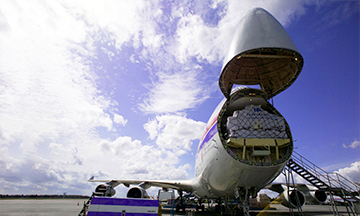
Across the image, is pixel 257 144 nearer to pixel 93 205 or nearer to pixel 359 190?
pixel 93 205

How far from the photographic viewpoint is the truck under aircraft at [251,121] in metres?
5.75

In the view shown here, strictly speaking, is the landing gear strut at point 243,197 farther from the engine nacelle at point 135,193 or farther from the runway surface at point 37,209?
the runway surface at point 37,209

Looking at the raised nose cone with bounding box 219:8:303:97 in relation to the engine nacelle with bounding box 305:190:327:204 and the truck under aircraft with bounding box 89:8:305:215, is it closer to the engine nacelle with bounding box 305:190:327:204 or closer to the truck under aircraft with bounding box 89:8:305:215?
the truck under aircraft with bounding box 89:8:305:215

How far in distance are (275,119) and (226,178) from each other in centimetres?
302

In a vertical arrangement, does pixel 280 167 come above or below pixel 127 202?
above

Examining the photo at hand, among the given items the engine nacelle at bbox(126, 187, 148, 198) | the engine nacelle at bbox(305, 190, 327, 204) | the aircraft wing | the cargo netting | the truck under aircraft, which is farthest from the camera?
the aircraft wing

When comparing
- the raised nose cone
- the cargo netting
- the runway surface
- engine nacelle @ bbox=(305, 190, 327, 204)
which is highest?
the raised nose cone

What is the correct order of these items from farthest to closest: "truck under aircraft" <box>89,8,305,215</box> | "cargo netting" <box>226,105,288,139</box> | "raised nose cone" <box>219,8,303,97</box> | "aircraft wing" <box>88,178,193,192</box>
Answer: "aircraft wing" <box>88,178,193,192</box> → "cargo netting" <box>226,105,288,139</box> → "truck under aircraft" <box>89,8,305,215</box> → "raised nose cone" <box>219,8,303,97</box>

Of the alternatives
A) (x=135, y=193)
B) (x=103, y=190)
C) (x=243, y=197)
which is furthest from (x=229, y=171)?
(x=103, y=190)

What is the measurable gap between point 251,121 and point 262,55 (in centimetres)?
243

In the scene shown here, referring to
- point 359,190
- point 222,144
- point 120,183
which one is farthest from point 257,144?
point 120,183

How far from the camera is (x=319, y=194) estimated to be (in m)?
13.3

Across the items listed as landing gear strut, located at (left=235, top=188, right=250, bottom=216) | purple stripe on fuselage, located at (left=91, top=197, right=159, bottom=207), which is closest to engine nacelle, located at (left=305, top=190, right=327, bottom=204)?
landing gear strut, located at (left=235, top=188, right=250, bottom=216)

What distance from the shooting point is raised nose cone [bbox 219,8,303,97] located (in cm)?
515
